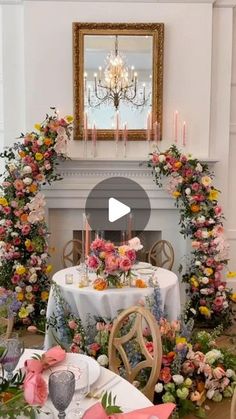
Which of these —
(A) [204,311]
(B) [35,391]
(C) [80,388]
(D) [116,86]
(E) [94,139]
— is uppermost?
(D) [116,86]

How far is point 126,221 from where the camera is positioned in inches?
195

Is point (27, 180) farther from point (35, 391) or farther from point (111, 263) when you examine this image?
point (35, 391)

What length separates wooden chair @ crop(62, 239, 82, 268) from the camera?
4.61m

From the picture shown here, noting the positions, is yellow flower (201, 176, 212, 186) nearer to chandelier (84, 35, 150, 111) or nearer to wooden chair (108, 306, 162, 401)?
chandelier (84, 35, 150, 111)

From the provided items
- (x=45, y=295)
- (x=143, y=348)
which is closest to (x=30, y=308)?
(x=45, y=295)

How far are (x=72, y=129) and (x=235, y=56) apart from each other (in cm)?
193

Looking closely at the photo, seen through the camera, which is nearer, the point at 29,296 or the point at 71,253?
the point at 29,296

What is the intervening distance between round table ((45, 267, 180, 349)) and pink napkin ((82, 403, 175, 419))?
1.77 metres

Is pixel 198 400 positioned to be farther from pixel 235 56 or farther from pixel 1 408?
pixel 235 56

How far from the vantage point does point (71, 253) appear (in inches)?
185

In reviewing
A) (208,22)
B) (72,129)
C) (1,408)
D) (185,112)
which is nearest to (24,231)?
(72,129)

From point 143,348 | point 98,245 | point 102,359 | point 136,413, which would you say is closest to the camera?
point 136,413

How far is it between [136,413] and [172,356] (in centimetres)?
183
